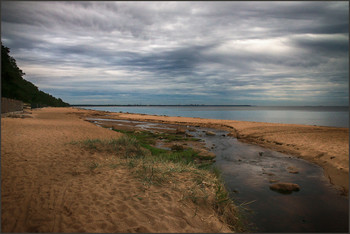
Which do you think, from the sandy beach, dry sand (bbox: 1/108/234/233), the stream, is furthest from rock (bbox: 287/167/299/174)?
dry sand (bbox: 1/108/234/233)

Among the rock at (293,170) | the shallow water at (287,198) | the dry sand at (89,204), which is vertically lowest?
the shallow water at (287,198)

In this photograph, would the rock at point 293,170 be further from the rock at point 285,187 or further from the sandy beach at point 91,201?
the rock at point 285,187

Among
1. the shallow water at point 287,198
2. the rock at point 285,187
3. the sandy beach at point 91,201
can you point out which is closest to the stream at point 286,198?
the shallow water at point 287,198

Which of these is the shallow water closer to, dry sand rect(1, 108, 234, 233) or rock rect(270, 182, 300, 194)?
rock rect(270, 182, 300, 194)

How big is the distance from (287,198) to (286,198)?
0.03 m

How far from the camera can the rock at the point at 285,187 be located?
26.4 ft

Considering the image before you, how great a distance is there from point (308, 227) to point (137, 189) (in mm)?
5186

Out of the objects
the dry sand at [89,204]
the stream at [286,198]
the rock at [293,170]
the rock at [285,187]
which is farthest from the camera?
the rock at [293,170]

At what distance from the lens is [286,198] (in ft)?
24.6

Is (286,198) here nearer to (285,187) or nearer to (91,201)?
(285,187)

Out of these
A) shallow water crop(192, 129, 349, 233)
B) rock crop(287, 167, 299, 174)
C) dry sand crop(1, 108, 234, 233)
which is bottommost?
shallow water crop(192, 129, 349, 233)

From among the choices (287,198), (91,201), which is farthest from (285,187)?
(91,201)

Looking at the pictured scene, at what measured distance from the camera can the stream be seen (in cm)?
591

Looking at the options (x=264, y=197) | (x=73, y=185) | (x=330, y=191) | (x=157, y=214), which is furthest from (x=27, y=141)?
(x=330, y=191)
